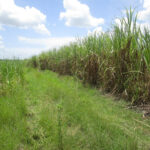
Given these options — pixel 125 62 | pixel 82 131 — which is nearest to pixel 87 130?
pixel 82 131

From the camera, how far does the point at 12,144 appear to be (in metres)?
1.25

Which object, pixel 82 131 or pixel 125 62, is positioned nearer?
pixel 82 131

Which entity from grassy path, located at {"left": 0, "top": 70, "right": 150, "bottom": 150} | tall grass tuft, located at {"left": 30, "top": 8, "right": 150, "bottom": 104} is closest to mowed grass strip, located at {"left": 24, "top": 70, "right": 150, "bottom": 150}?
grassy path, located at {"left": 0, "top": 70, "right": 150, "bottom": 150}

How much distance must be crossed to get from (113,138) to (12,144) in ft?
2.98

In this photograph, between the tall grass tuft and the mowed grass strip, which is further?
the tall grass tuft

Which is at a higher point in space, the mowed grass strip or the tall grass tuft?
the tall grass tuft

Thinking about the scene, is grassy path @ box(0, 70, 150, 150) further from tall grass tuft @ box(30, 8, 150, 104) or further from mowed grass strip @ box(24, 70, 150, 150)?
tall grass tuft @ box(30, 8, 150, 104)

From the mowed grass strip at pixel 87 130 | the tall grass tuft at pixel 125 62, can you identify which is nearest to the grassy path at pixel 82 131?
the mowed grass strip at pixel 87 130

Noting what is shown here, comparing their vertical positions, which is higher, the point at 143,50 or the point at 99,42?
the point at 99,42

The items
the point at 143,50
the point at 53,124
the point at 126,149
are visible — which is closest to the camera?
the point at 126,149

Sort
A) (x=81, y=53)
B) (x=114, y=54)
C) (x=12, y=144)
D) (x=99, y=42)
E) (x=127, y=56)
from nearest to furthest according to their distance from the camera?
(x=12, y=144), (x=127, y=56), (x=114, y=54), (x=99, y=42), (x=81, y=53)

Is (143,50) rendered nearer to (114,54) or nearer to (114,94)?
(114,54)

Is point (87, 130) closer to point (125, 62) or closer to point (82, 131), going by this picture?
point (82, 131)

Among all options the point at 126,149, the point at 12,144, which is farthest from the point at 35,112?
the point at 126,149
